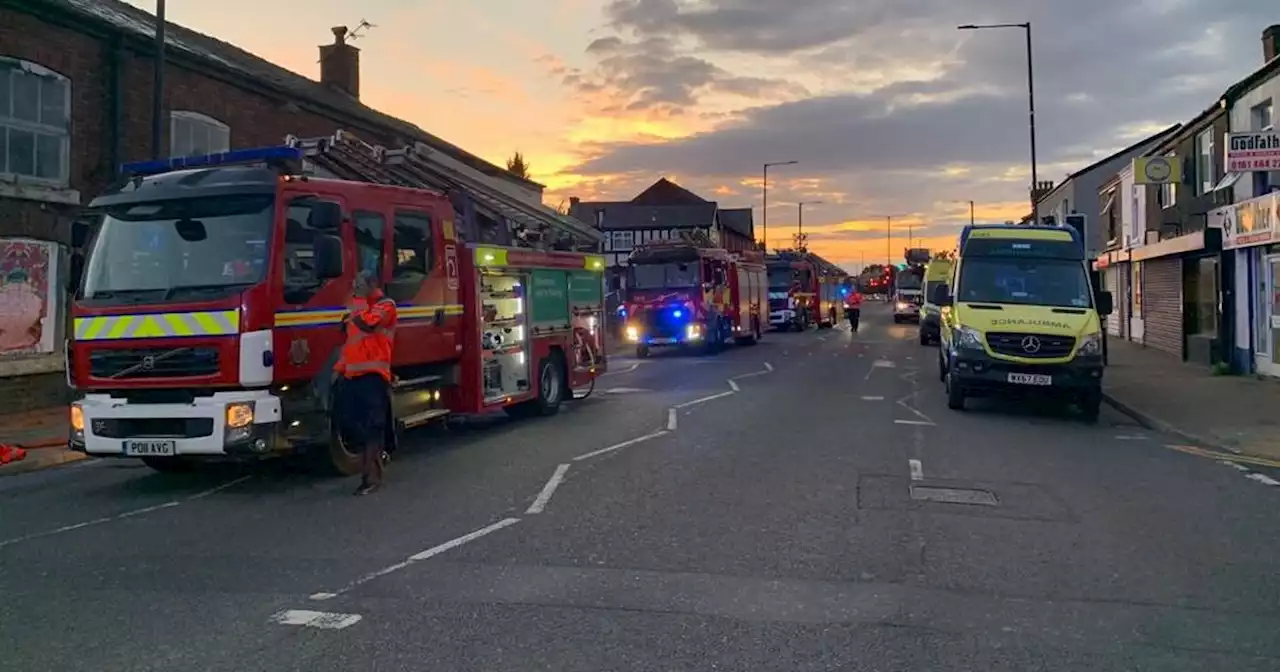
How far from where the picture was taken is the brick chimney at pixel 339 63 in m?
30.2

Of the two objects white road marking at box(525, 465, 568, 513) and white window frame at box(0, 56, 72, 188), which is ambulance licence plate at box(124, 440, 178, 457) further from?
white window frame at box(0, 56, 72, 188)

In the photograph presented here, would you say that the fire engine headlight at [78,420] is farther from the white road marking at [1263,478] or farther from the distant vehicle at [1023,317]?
the white road marking at [1263,478]

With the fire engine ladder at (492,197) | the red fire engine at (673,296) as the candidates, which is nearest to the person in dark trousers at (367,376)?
the fire engine ladder at (492,197)

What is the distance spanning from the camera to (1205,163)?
78.5 feet

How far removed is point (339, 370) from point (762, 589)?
184 inches

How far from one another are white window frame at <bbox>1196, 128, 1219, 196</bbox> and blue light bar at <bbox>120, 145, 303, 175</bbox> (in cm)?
2064

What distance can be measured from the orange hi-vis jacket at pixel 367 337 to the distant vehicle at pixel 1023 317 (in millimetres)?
8685

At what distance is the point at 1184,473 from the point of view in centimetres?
1055

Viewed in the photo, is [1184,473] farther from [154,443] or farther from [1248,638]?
[154,443]

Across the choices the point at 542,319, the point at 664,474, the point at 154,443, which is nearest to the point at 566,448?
the point at 664,474

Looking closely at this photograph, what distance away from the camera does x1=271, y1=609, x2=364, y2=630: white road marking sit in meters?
5.35

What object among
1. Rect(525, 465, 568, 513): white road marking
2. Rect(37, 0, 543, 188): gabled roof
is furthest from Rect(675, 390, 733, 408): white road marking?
Rect(37, 0, 543, 188): gabled roof

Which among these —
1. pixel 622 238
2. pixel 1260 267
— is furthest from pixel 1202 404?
pixel 622 238

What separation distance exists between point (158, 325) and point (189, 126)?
11.6 meters
